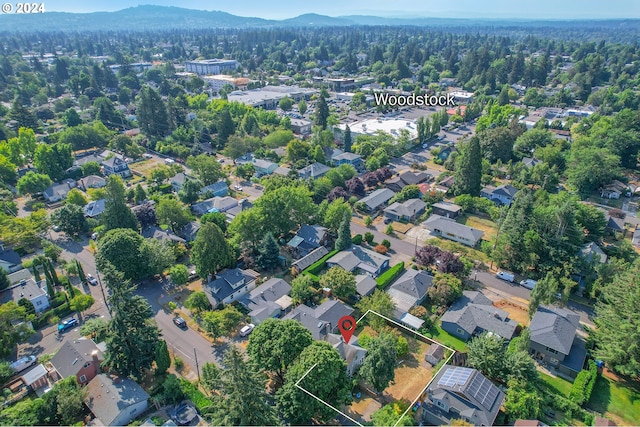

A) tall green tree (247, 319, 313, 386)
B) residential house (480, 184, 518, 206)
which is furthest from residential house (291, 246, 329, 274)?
residential house (480, 184, 518, 206)

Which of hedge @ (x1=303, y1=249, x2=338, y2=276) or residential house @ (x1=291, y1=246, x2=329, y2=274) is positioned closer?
hedge @ (x1=303, y1=249, x2=338, y2=276)

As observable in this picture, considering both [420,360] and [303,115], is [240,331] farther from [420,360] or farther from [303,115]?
[303,115]

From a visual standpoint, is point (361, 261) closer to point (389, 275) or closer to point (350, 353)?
point (389, 275)

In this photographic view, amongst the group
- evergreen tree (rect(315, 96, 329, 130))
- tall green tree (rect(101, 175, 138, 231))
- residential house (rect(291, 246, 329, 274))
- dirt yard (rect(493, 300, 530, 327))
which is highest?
evergreen tree (rect(315, 96, 329, 130))

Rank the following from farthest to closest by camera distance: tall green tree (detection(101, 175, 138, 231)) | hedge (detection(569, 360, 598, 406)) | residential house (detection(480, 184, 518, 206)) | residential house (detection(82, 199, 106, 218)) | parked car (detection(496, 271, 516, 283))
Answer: residential house (detection(480, 184, 518, 206))
residential house (detection(82, 199, 106, 218))
tall green tree (detection(101, 175, 138, 231))
parked car (detection(496, 271, 516, 283))
hedge (detection(569, 360, 598, 406))

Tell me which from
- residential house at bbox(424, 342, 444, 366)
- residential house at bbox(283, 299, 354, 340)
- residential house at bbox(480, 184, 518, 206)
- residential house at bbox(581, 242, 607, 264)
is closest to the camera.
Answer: residential house at bbox(424, 342, 444, 366)

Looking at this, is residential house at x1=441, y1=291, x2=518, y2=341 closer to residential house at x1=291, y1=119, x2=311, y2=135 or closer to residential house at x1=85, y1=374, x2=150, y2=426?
residential house at x1=85, y1=374, x2=150, y2=426

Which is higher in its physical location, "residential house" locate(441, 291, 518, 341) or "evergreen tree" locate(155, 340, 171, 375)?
"evergreen tree" locate(155, 340, 171, 375)
